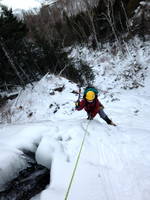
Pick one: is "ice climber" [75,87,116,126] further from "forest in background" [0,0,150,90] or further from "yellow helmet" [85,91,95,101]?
"forest in background" [0,0,150,90]

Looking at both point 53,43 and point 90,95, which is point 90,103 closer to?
point 90,95

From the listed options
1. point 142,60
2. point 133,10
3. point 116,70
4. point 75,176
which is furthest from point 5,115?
point 133,10

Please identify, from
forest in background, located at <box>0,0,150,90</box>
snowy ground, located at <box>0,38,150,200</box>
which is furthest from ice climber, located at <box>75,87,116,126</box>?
forest in background, located at <box>0,0,150,90</box>

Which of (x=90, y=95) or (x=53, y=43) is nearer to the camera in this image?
(x=90, y=95)

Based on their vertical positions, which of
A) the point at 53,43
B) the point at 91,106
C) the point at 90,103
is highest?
the point at 53,43

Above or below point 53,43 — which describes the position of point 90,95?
below

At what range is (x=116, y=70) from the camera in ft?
61.8

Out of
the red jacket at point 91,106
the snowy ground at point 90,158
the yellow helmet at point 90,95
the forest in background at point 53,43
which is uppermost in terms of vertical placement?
the forest in background at point 53,43

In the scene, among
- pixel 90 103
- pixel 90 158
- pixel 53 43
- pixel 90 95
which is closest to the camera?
pixel 90 158

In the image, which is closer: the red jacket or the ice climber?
the ice climber

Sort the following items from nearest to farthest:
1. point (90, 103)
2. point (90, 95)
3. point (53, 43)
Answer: point (90, 95) < point (90, 103) < point (53, 43)

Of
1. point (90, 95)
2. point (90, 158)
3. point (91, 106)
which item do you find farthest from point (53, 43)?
point (90, 158)

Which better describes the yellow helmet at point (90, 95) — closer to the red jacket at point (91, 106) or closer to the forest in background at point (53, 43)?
the red jacket at point (91, 106)

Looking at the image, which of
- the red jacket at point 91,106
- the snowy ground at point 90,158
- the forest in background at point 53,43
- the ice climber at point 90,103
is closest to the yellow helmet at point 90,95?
the ice climber at point 90,103
